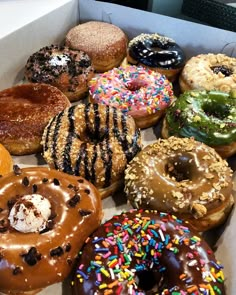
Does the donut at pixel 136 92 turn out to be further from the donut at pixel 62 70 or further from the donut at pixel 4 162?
the donut at pixel 4 162

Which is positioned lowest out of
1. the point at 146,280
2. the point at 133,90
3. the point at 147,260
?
the point at 146,280

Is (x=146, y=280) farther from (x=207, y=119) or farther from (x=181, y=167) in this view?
(x=207, y=119)

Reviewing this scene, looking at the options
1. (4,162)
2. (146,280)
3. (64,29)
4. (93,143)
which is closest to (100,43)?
(64,29)

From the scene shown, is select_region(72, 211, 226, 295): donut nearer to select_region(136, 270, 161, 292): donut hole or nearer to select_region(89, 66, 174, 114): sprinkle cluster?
select_region(136, 270, 161, 292): donut hole

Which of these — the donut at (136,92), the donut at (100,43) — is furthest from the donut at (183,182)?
the donut at (100,43)

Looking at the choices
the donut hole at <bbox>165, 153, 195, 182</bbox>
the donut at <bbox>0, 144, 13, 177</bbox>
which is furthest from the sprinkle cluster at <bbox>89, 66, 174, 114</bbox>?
the donut at <bbox>0, 144, 13, 177</bbox>
